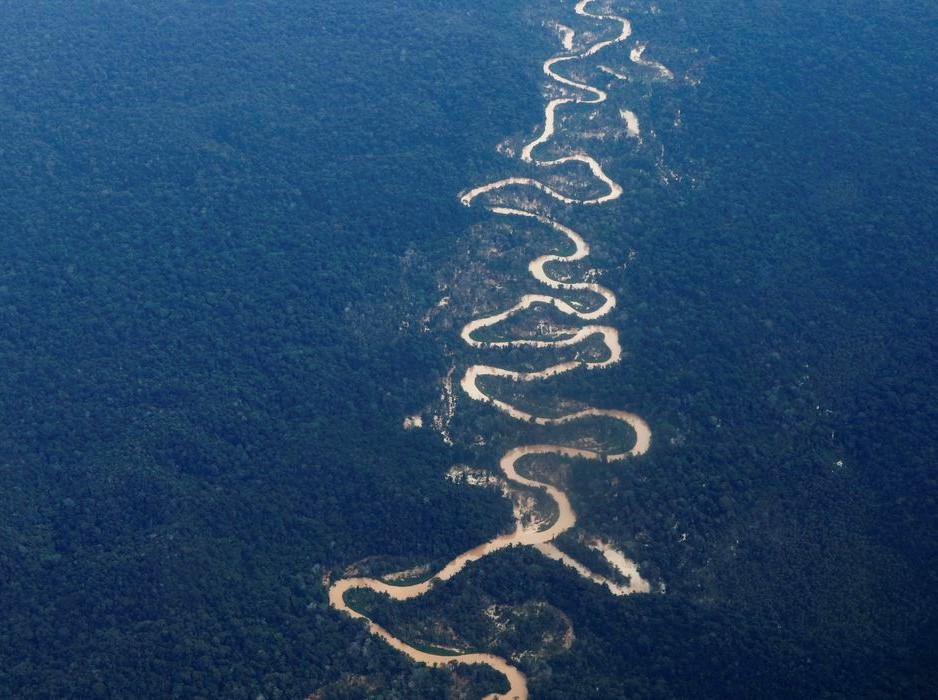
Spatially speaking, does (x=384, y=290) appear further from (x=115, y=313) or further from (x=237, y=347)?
(x=115, y=313)

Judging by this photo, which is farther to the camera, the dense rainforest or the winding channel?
the winding channel

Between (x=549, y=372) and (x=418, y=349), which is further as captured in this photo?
(x=418, y=349)

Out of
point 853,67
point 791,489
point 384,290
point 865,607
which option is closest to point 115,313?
point 384,290

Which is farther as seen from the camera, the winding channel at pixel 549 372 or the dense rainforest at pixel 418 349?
the winding channel at pixel 549 372
